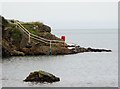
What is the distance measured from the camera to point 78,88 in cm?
6322

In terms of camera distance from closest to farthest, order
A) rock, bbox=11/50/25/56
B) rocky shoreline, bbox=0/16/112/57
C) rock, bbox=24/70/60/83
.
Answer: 1. rock, bbox=24/70/60/83
2. rock, bbox=11/50/25/56
3. rocky shoreline, bbox=0/16/112/57

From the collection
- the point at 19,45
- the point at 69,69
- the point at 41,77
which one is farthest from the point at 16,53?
the point at 41,77

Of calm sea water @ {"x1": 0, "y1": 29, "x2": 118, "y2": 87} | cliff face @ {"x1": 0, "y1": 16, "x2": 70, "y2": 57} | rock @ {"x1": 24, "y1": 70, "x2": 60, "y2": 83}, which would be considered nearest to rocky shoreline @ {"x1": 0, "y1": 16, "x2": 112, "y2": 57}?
cliff face @ {"x1": 0, "y1": 16, "x2": 70, "y2": 57}

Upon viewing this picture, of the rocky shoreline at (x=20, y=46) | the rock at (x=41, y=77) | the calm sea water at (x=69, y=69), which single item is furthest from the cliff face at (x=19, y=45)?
the rock at (x=41, y=77)

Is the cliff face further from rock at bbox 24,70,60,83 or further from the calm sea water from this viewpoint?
rock at bbox 24,70,60,83

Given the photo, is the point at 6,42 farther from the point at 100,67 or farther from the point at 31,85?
the point at 31,85

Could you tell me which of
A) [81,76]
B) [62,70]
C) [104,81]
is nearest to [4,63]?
[62,70]

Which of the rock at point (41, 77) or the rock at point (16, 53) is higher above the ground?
the rock at point (41, 77)

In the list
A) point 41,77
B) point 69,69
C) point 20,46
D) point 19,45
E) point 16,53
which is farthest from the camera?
point 19,45

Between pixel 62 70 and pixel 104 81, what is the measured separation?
17.9 meters

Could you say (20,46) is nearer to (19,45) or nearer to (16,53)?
(19,45)

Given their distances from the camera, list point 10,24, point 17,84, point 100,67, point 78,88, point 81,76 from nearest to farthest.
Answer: point 78,88, point 17,84, point 81,76, point 100,67, point 10,24

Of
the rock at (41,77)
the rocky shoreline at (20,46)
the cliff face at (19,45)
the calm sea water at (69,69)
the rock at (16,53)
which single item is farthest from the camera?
the cliff face at (19,45)

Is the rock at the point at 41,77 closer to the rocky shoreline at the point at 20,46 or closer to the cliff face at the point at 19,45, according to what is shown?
the rocky shoreline at the point at 20,46
